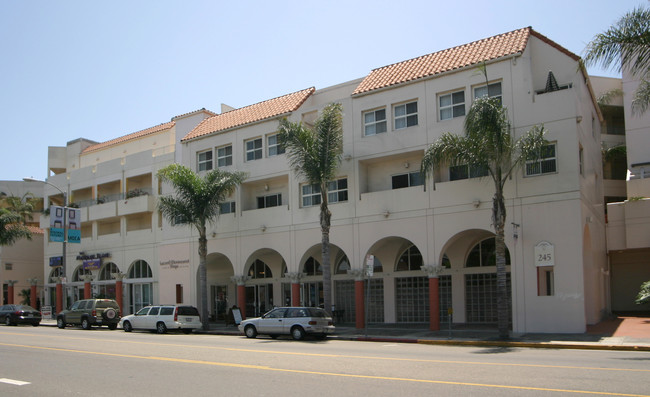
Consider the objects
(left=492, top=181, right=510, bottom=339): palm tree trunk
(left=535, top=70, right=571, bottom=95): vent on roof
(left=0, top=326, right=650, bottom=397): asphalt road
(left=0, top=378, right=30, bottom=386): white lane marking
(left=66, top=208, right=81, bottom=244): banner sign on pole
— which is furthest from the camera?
(left=66, top=208, right=81, bottom=244): banner sign on pole

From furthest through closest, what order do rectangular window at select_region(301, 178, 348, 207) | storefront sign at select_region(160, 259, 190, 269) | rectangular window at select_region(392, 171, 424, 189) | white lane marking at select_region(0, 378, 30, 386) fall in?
1. storefront sign at select_region(160, 259, 190, 269)
2. rectangular window at select_region(301, 178, 348, 207)
3. rectangular window at select_region(392, 171, 424, 189)
4. white lane marking at select_region(0, 378, 30, 386)

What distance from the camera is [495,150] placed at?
21703mm

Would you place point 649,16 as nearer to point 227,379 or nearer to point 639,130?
point 227,379

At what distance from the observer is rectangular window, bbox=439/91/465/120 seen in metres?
26.0

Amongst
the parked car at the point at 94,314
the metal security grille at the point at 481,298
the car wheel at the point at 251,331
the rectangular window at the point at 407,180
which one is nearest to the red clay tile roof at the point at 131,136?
the parked car at the point at 94,314

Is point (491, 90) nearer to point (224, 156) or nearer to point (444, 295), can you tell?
point (444, 295)

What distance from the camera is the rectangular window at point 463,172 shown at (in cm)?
2348

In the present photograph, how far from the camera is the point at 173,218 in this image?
3191cm

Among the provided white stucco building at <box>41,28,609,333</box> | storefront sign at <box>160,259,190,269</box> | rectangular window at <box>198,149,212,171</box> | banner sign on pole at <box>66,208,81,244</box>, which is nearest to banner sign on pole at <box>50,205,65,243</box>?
banner sign on pole at <box>66,208,81,244</box>

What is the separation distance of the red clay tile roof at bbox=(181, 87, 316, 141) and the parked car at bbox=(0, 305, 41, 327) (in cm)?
1374

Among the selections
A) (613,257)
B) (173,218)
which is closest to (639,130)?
(613,257)

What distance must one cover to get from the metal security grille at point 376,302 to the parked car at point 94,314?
13.1 metres

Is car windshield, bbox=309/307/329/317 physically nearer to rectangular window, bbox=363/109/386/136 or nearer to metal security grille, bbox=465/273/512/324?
metal security grille, bbox=465/273/512/324

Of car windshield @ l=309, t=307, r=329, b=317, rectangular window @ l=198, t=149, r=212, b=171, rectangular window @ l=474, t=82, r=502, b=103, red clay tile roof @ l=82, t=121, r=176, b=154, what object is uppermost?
red clay tile roof @ l=82, t=121, r=176, b=154
